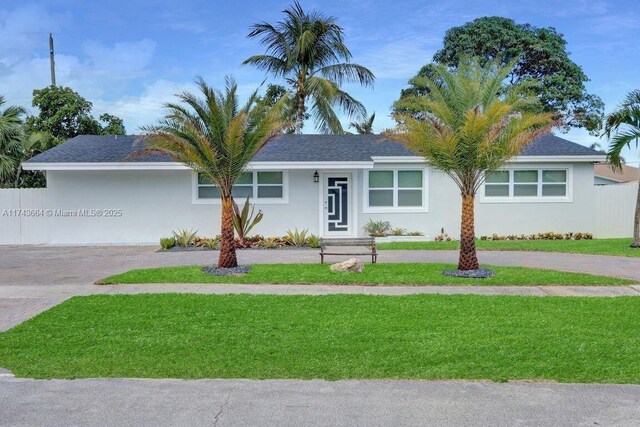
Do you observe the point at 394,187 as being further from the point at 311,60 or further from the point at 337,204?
the point at 311,60

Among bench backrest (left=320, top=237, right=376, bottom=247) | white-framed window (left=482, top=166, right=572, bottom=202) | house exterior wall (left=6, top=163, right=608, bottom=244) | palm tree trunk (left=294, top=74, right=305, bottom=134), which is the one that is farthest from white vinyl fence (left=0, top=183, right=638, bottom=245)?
white-framed window (left=482, top=166, right=572, bottom=202)

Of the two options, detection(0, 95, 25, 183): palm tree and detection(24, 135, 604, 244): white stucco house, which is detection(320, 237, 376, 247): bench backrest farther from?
detection(0, 95, 25, 183): palm tree

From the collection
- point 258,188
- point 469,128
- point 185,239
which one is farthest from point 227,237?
point 258,188

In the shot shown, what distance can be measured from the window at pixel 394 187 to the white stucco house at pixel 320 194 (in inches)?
1.4

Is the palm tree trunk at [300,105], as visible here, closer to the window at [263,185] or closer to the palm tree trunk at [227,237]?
the window at [263,185]

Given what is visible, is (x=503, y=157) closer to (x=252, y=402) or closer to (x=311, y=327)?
(x=311, y=327)

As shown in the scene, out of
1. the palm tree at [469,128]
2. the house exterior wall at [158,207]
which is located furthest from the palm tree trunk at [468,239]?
the house exterior wall at [158,207]

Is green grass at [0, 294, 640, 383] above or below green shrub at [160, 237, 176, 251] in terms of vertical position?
below

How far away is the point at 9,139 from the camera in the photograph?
22484 mm

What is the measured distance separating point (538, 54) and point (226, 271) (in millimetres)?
31643

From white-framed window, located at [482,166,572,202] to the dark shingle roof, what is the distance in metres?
0.78

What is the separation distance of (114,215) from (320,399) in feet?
52.8

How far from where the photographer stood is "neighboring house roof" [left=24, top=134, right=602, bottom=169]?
1886 cm

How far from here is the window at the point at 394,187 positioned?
20.1 meters
